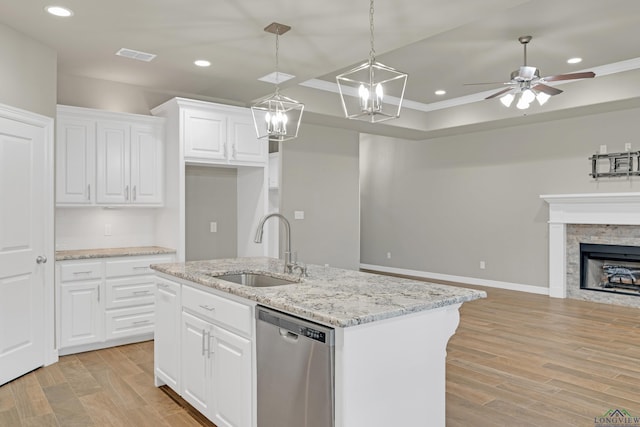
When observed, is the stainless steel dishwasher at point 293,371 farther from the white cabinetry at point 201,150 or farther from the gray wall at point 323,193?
the gray wall at point 323,193

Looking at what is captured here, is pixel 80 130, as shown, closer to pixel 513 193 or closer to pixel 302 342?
pixel 302 342

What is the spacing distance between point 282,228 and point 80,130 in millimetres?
3212

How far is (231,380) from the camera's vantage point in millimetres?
2400

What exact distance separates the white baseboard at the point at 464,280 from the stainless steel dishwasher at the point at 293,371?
232 inches

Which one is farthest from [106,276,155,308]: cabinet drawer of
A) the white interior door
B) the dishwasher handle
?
the dishwasher handle

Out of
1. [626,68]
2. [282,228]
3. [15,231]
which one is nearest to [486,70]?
[626,68]

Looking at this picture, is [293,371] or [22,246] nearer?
[293,371]

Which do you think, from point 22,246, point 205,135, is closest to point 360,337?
point 22,246

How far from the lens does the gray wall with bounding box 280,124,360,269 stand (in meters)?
6.71

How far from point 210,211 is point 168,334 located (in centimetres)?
255

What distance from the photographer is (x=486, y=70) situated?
550cm

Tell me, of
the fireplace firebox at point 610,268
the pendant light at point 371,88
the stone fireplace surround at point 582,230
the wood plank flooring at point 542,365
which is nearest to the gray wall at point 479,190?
the stone fireplace surround at point 582,230

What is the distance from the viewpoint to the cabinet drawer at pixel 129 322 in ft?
14.1

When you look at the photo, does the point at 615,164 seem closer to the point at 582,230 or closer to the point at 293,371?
the point at 582,230
